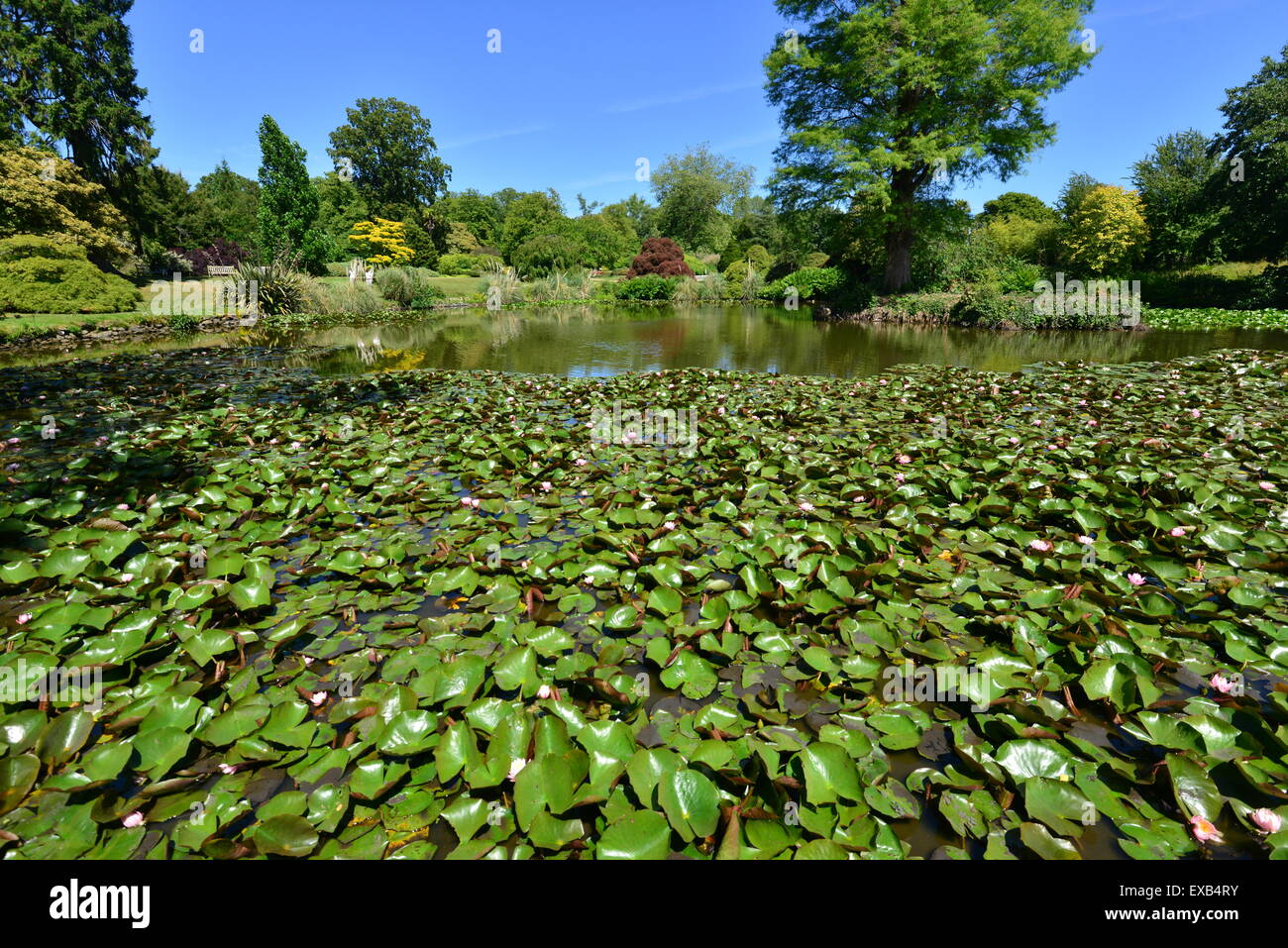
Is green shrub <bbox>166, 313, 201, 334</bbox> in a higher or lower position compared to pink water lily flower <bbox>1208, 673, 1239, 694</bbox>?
higher

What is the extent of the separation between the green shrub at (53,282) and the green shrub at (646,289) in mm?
22152

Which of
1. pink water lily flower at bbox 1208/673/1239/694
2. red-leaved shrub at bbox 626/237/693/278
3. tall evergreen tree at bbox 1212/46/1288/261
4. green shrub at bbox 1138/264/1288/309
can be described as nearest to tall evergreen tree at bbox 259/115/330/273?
red-leaved shrub at bbox 626/237/693/278

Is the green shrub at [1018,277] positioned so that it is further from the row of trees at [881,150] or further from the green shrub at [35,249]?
the green shrub at [35,249]

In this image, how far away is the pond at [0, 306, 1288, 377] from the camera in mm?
9180

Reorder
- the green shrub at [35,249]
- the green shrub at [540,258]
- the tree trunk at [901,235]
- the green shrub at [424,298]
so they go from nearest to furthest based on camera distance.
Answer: the green shrub at [35,249], the tree trunk at [901,235], the green shrub at [424,298], the green shrub at [540,258]

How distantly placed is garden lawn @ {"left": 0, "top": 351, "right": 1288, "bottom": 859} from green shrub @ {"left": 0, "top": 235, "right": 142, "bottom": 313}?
14.0 metres

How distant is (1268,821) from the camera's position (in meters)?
1.27

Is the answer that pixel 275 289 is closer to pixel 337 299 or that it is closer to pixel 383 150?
pixel 337 299

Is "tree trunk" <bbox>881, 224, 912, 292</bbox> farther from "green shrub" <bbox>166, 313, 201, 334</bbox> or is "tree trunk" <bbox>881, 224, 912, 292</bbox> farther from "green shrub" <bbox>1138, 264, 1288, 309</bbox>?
"green shrub" <bbox>166, 313, 201, 334</bbox>

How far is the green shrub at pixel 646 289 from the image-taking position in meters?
31.9

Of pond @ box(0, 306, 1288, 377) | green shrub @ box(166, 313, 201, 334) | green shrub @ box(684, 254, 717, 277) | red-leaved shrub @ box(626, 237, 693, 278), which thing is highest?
green shrub @ box(684, 254, 717, 277)

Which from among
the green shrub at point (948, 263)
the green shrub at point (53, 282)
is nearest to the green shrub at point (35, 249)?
the green shrub at point (53, 282)

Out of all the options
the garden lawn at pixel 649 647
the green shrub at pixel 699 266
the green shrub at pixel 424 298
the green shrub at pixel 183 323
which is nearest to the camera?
the garden lawn at pixel 649 647
